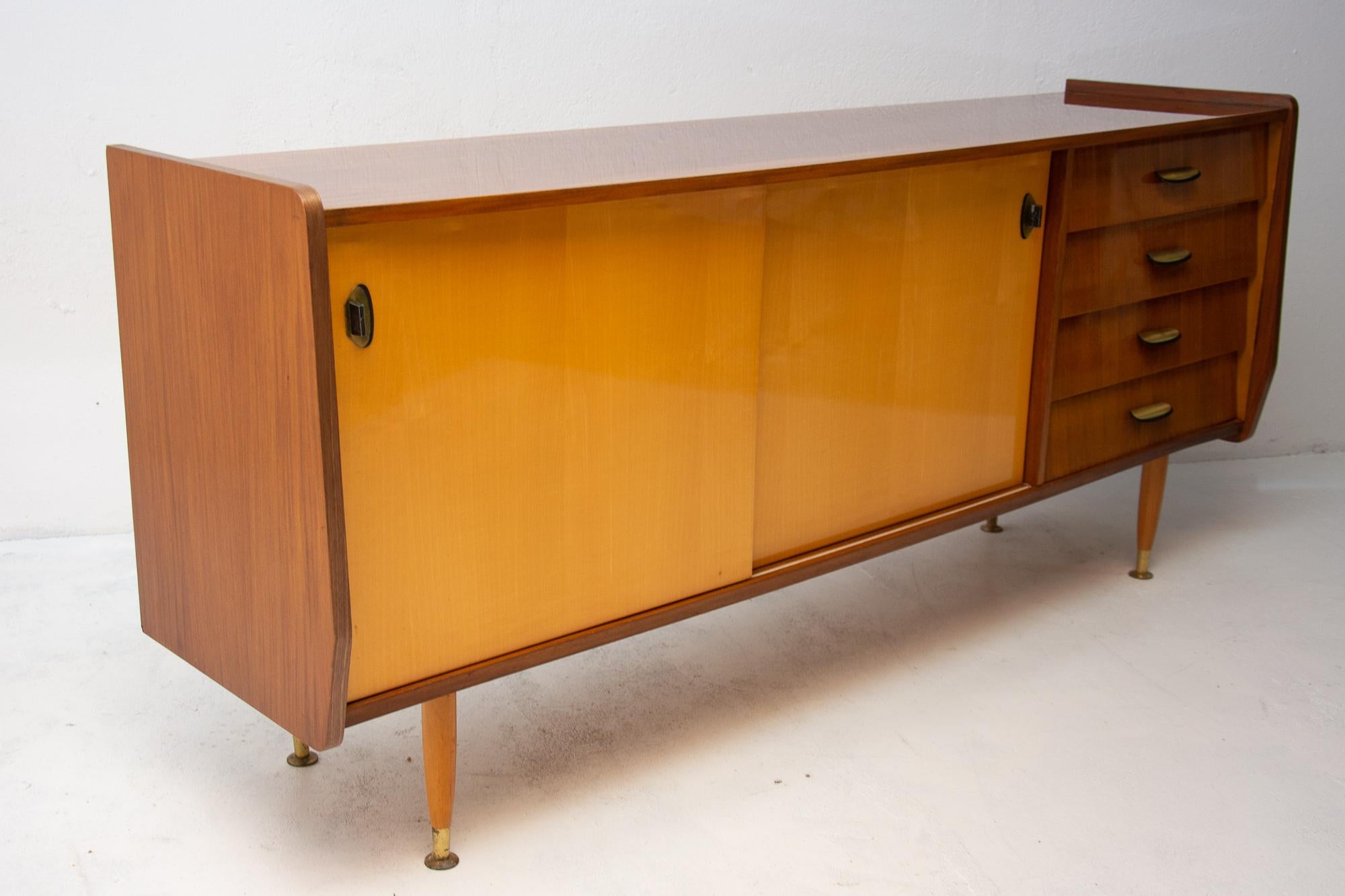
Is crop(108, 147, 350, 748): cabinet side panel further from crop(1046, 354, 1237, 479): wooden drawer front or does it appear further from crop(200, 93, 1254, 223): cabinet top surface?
crop(1046, 354, 1237, 479): wooden drawer front

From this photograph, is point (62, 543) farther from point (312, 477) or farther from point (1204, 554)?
point (1204, 554)

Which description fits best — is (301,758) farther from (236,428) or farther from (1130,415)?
(1130,415)

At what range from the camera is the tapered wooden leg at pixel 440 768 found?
1.76 m

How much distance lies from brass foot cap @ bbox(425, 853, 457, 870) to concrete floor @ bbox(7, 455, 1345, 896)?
0.02 metres

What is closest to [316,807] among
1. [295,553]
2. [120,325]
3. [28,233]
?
[295,553]

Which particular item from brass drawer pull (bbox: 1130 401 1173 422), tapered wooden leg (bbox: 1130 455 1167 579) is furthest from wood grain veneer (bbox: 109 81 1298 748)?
tapered wooden leg (bbox: 1130 455 1167 579)

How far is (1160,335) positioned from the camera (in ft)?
8.03

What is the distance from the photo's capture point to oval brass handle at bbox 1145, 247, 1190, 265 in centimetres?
236

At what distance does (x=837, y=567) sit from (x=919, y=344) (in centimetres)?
37

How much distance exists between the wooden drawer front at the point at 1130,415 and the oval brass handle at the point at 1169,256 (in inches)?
8.9

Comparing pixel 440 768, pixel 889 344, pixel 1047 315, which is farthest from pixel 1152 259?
pixel 440 768

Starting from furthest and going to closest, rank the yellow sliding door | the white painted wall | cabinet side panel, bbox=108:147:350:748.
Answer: the white painted wall
the yellow sliding door
cabinet side panel, bbox=108:147:350:748

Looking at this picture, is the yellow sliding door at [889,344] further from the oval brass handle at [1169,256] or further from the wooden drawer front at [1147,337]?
the oval brass handle at [1169,256]

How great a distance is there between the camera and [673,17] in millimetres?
2984
